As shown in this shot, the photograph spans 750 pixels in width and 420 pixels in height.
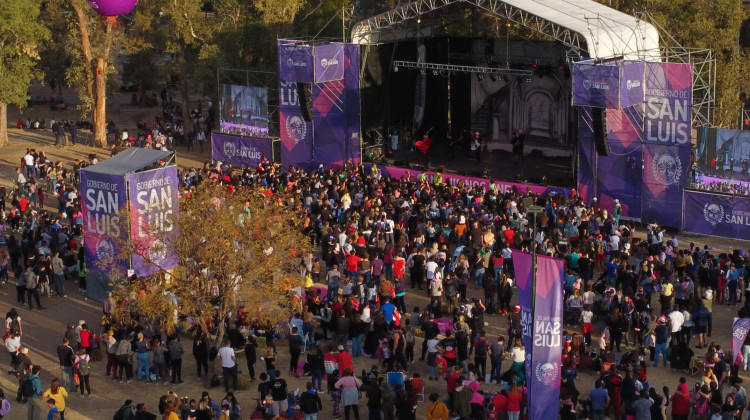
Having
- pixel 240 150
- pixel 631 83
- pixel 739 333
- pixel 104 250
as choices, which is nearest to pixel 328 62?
pixel 240 150

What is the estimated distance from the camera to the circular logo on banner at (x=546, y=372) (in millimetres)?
17938

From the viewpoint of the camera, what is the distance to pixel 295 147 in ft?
126

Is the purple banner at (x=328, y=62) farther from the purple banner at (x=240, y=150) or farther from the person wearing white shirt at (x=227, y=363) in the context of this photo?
the person wearing white shirt at (x=227, y=363)

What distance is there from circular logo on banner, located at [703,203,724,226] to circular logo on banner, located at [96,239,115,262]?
15.2 metres

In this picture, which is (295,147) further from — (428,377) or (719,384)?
(719,384)

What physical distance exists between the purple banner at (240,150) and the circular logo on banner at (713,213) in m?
15.3

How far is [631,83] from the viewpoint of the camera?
30.0 m

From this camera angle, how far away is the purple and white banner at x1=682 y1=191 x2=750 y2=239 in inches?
1166

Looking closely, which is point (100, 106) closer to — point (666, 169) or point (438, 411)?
point (666, 169)

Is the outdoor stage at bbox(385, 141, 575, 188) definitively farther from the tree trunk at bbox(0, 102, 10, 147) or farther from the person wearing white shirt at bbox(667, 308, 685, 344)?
the tree trunk at bbox(0, 102, 10, 147)

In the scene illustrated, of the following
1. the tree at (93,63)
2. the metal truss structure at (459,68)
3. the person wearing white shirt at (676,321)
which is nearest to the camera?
the person wearing white shirt at (676,321)

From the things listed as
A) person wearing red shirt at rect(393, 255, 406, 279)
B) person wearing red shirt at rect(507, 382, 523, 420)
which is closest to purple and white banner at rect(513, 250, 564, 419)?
person wearing red shirt at rect(507, 382, 523, 420)

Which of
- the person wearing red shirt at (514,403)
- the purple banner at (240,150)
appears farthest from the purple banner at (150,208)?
the purple banner at (240,150)

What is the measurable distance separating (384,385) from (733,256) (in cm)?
977
